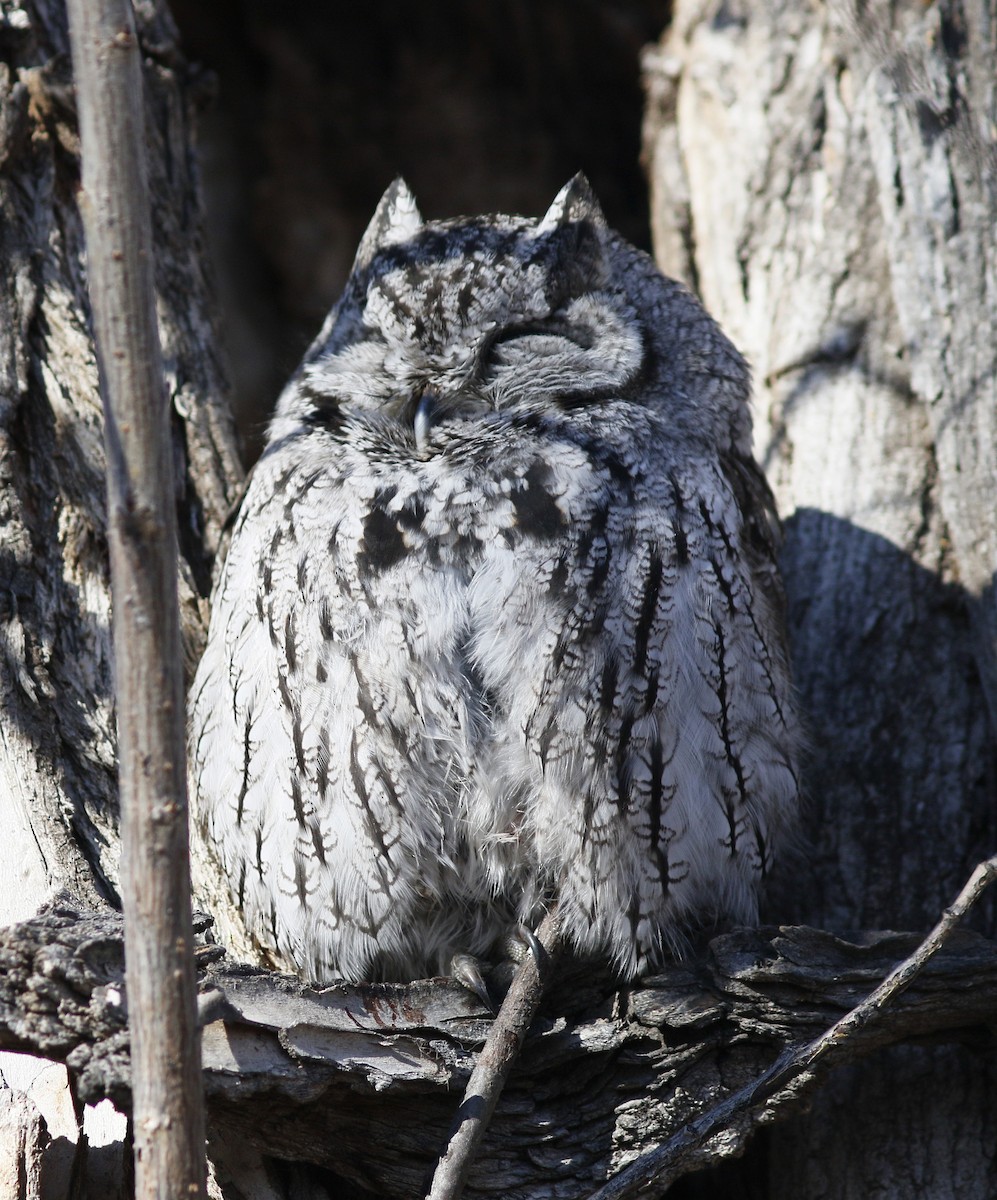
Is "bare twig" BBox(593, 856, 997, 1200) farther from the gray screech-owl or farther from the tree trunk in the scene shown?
the gray screech-owl

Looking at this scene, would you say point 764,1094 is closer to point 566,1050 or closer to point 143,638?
point 566,1050

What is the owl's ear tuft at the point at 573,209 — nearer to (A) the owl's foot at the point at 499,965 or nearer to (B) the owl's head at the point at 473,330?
(B) the owl's head at the point at 473,330

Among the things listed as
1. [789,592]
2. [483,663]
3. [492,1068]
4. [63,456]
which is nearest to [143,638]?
[483,663]

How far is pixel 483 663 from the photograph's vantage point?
2039mm

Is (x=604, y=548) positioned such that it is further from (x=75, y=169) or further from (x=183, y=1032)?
(x=75, y=169)

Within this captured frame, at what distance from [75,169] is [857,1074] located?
2.43 metres

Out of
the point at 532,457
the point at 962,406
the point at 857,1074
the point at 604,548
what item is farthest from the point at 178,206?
the point at 857,1074

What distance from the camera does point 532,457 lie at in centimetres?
216

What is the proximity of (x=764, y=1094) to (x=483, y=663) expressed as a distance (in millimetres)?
819

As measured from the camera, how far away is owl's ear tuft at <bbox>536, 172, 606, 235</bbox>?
2.44m

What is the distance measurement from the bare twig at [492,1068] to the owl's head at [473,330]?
0.90m

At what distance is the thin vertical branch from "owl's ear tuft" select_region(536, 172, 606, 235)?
1219 millimetres

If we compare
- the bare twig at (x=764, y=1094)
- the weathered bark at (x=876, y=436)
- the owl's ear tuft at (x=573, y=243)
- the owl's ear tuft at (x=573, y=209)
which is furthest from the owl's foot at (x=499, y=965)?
the owl's ear tuft at (x=573, y=209)

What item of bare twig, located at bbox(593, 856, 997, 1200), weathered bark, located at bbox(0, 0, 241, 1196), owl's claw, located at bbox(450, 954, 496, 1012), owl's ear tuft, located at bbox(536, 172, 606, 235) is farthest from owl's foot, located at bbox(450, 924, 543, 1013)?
owl's ear tuft, located at bbox(536, 172, 606, 235)
